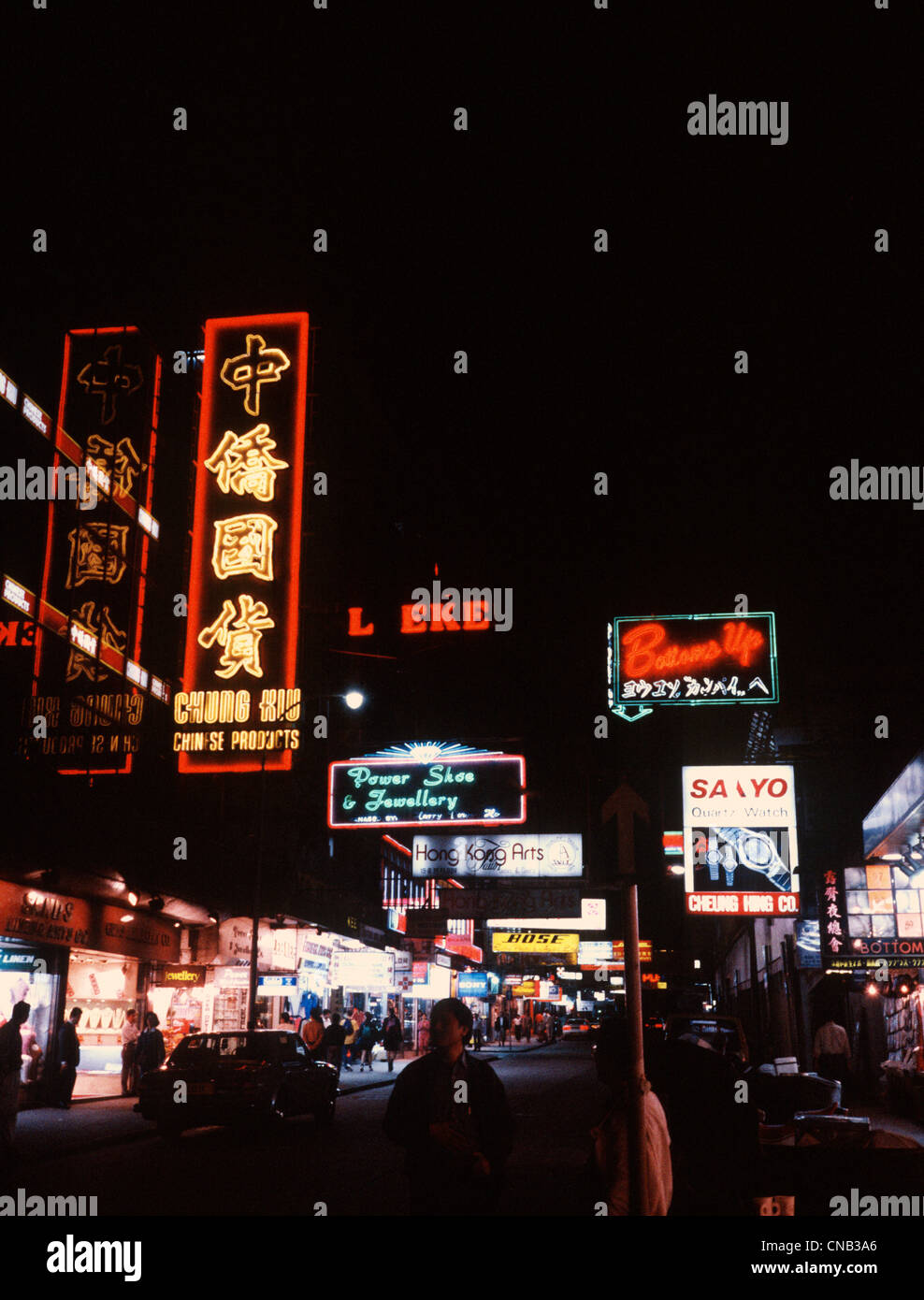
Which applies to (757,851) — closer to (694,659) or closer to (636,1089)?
(694,659)

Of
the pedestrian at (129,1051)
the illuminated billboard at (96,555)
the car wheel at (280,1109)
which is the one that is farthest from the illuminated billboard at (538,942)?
the car wheel at (280,1109)

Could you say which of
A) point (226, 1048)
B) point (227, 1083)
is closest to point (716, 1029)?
point (227, 1083)

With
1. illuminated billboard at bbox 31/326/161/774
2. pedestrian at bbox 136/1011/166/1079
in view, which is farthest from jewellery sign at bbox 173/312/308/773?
pedestrian at bbox 136/1011/166/1079

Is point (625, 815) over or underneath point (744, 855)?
underneath

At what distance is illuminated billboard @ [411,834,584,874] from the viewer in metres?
26.1

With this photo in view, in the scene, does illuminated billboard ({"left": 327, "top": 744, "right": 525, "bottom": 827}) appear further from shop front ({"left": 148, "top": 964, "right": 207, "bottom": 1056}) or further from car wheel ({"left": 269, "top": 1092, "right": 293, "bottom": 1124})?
shop front ({"left": 148, "top": 964, "right": 207, "bottom": 1056})

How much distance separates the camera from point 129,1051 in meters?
25.0

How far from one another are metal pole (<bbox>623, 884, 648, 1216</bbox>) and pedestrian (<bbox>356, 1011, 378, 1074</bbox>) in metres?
34.3

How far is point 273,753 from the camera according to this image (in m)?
20.9

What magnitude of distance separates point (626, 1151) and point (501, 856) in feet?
68.6

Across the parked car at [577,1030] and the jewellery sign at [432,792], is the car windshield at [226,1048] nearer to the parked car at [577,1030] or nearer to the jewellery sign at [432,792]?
the jewellery sign at [432,792]

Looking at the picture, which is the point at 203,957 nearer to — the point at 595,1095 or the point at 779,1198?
the point at 595,1095
